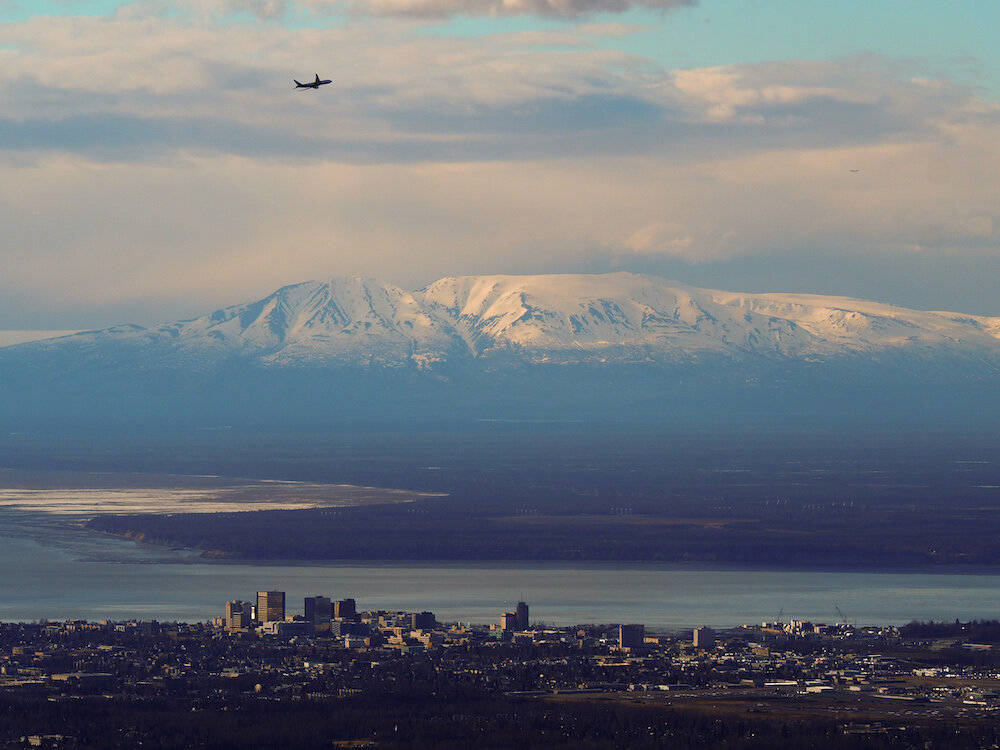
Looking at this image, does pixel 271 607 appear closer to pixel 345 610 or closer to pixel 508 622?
pixel 345 610

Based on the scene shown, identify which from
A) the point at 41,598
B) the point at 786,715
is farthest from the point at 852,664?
the point at 41,598

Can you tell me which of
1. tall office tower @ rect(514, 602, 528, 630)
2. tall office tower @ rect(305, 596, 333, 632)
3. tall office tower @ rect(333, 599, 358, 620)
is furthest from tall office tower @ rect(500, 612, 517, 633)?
tall office tower @ rect(305, 596, 333, 632)

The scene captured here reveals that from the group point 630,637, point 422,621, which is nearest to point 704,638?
point 630,637

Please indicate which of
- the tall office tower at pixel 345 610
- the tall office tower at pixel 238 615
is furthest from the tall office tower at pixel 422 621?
the tall office tower at pixel 238 615

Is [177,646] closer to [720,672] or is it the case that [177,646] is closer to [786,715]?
[720,672]

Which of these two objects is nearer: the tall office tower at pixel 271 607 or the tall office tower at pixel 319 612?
the tall office tower at pixel 319 612

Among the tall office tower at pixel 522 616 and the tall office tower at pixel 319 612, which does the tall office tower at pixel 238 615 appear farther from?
the tall office tower at pixel 522 616
